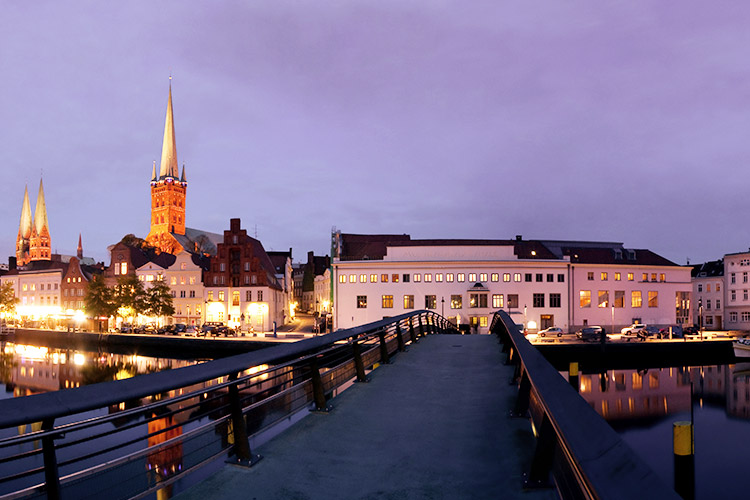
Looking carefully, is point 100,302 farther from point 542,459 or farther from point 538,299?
point 542,459

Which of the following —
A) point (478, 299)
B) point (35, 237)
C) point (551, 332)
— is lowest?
point (551, 332)

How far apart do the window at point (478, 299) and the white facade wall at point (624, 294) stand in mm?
11716

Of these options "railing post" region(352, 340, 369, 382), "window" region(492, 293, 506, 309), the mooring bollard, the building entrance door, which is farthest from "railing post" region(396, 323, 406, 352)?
the building entrance door

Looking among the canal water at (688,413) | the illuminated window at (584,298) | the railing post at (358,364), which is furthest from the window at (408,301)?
the railing post at (358,364)

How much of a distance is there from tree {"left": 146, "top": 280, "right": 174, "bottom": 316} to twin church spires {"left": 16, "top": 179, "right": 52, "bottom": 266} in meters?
128

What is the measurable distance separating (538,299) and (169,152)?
148m

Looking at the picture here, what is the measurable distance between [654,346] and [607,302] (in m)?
18.4

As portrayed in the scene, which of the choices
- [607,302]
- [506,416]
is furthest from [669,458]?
[607,302]

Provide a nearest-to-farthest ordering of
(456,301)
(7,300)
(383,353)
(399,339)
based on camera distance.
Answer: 1. (383,353)
2. (399,339)
3. (456,301)
4. (7,300)

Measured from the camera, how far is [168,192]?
17212 centimetres

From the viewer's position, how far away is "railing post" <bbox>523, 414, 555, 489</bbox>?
458 centimetres

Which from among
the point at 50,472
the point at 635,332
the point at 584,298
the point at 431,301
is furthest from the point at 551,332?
the point at 50,472

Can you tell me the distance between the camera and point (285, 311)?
9312 centimetres

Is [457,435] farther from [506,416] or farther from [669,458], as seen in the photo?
[669,458]
